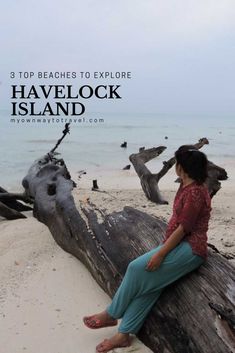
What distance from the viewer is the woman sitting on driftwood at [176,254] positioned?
11.7 feet

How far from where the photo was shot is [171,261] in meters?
3.57

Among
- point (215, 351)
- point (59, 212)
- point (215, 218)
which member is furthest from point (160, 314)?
point (215, 218)

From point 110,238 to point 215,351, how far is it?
1719mm

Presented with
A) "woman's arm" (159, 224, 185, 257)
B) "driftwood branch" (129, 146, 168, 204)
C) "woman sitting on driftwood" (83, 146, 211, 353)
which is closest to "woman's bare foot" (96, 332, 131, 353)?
"woman sitting on driftwood" (83, 146, 211, 353)

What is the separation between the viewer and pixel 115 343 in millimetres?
3721

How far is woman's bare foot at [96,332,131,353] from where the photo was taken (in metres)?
3.72

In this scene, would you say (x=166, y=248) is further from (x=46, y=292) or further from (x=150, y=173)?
(x=150, y=173)

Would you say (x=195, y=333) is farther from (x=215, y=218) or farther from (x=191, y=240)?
(x=215, y=218)

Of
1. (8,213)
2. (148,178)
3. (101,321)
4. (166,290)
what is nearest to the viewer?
(166,290)

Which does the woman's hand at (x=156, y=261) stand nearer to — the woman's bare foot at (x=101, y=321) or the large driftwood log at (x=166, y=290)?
the large driftwood log at (x=166, y=290)

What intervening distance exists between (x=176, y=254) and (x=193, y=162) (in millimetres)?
650

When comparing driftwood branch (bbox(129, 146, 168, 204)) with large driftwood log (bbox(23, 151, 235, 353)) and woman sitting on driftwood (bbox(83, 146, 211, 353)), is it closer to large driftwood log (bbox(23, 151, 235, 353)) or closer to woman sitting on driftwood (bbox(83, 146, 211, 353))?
large driftwood log (bbox(23, 151, 235, 353))

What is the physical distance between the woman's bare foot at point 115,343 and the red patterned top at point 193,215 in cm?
80

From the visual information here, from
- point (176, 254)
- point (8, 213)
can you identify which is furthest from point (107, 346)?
A: point (8, 213)
